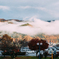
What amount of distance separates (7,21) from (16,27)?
1.92 m

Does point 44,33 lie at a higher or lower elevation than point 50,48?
higher

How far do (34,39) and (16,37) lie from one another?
3.63 meters

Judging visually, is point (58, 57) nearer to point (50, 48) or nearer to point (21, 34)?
point (50, 48)

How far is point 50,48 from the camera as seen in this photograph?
21266mm

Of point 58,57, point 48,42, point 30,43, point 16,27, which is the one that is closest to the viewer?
point 58,57

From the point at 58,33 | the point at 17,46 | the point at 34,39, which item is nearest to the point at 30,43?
the point at 34,39

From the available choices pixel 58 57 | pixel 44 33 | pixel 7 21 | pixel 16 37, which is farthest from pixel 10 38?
pixel 58 57

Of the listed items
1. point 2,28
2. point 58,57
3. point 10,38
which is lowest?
point 58,57

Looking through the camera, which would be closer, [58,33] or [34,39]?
[34,39]

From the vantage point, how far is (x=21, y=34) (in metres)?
22.1

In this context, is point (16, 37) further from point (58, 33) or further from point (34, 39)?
point (58, 33)

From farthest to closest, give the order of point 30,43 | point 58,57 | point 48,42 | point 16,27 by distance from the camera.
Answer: point 16,27, point 48,42, point 30,43, point 58,57

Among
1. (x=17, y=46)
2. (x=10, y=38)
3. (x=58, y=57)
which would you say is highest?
(x=10, y=38)

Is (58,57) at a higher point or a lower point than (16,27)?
lower
